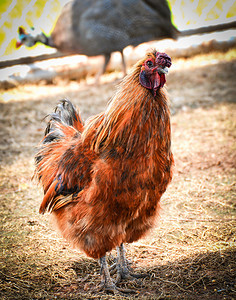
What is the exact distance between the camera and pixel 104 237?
2.61 meters

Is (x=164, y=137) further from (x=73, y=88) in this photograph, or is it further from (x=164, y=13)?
(x=73, y=88)

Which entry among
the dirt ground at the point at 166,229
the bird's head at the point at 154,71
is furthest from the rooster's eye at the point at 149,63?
the dirt ground at the point at 166,229

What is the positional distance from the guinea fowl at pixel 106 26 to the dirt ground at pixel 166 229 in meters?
1.77

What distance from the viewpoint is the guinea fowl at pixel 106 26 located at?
7.12 m

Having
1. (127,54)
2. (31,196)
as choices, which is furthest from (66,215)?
(127,54)

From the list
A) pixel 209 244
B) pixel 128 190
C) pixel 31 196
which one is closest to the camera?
pixel 128 190

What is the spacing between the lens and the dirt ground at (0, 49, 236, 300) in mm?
2826

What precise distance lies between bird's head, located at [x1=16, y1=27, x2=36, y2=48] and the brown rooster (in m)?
6.21

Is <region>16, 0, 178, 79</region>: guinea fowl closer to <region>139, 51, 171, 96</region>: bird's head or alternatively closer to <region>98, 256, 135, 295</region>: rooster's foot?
<region>139, 51, 171, 96</region>: bird's head

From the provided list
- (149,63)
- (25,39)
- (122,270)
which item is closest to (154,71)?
(149,63)

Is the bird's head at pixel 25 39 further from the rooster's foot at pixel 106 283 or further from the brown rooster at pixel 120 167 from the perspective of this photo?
the rooster's foot at pixel 106 283

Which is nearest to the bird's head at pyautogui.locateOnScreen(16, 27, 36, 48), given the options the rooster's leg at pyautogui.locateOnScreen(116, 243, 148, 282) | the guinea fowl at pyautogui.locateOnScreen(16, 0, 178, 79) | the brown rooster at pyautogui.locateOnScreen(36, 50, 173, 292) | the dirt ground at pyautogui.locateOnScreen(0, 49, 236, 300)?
the guinea fowl at pyautogui.locateOnScreen(16, 0, 178, 79)

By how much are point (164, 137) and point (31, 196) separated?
2815mm

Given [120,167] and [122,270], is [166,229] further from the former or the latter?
[120,167]
